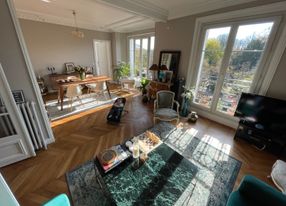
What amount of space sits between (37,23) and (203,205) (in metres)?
6.61

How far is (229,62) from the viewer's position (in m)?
2.90

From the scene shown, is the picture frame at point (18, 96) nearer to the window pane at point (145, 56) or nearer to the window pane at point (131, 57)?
the window pane at point (145, 56)

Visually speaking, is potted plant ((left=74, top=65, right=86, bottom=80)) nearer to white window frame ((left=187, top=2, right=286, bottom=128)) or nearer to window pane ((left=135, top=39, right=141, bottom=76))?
window pane ((left=135, top=39, right=141, bottom=76))

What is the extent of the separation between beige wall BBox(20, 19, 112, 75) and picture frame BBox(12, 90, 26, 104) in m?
3.71

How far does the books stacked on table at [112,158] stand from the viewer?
1.47 metres

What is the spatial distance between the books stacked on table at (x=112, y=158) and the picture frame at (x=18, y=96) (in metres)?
1.54

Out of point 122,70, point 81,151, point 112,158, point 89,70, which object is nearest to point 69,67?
point 89,70

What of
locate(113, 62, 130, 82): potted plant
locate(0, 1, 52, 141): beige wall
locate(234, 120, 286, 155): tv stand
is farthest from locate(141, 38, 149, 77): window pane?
locate(0, 1, 52, 141): beige wall

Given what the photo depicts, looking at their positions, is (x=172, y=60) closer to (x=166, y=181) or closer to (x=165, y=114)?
(x=165, y=114)

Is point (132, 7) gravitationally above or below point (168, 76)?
above

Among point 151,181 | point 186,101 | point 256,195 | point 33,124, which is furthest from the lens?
point 186,101

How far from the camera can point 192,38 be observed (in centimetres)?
329

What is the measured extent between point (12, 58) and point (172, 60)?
11.3 feet

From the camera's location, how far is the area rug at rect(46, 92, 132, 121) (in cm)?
354
